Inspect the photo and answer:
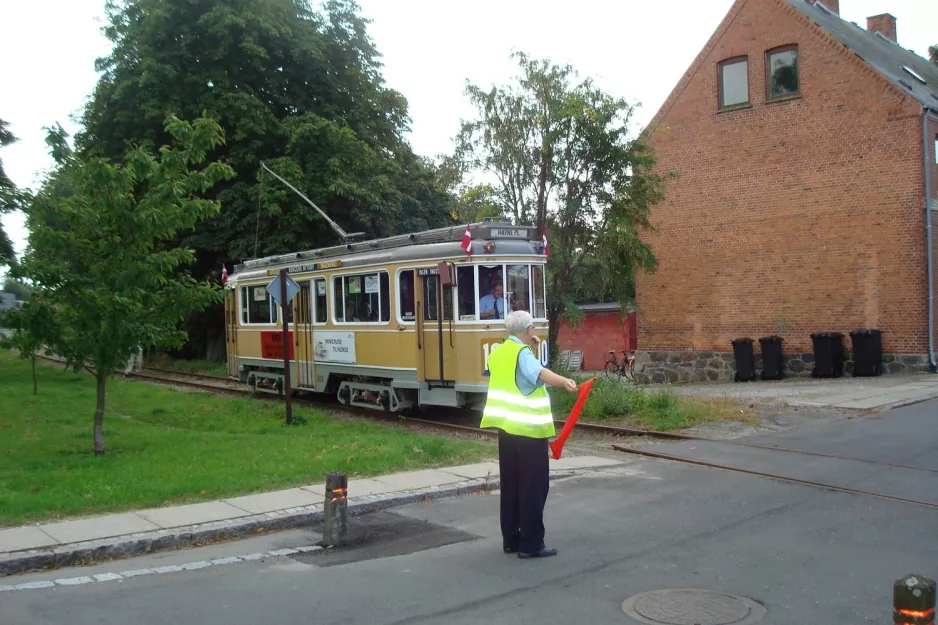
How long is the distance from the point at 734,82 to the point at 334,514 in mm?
21997

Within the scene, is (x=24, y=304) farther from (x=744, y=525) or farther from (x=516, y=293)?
(x=744, y=525)

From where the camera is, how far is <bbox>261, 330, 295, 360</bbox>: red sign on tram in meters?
18.9

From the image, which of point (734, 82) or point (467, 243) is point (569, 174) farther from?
point (734, 82)

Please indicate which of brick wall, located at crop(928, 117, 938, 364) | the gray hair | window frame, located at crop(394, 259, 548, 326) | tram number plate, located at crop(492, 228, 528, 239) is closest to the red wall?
brick wall, located at crop(928, 117, 938, 364)

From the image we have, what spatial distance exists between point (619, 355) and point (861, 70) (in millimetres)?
14411

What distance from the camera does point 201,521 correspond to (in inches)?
308

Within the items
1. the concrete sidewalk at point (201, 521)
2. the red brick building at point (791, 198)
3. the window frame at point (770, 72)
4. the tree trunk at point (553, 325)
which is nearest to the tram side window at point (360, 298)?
the tree trunk at point (553, 325)

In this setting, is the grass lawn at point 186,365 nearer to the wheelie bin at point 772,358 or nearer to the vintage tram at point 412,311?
the vintage tram at point 412,311

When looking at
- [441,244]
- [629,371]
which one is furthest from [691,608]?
[629,371]

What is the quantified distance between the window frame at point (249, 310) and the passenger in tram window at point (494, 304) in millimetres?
6394

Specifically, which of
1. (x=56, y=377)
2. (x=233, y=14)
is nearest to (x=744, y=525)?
(x=56, y=377)

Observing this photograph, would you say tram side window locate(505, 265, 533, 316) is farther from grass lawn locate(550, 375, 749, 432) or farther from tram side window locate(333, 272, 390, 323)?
tram side window locate(333, 272, 390, 323)

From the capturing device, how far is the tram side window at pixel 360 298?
15586mm

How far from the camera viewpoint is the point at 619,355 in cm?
3381
